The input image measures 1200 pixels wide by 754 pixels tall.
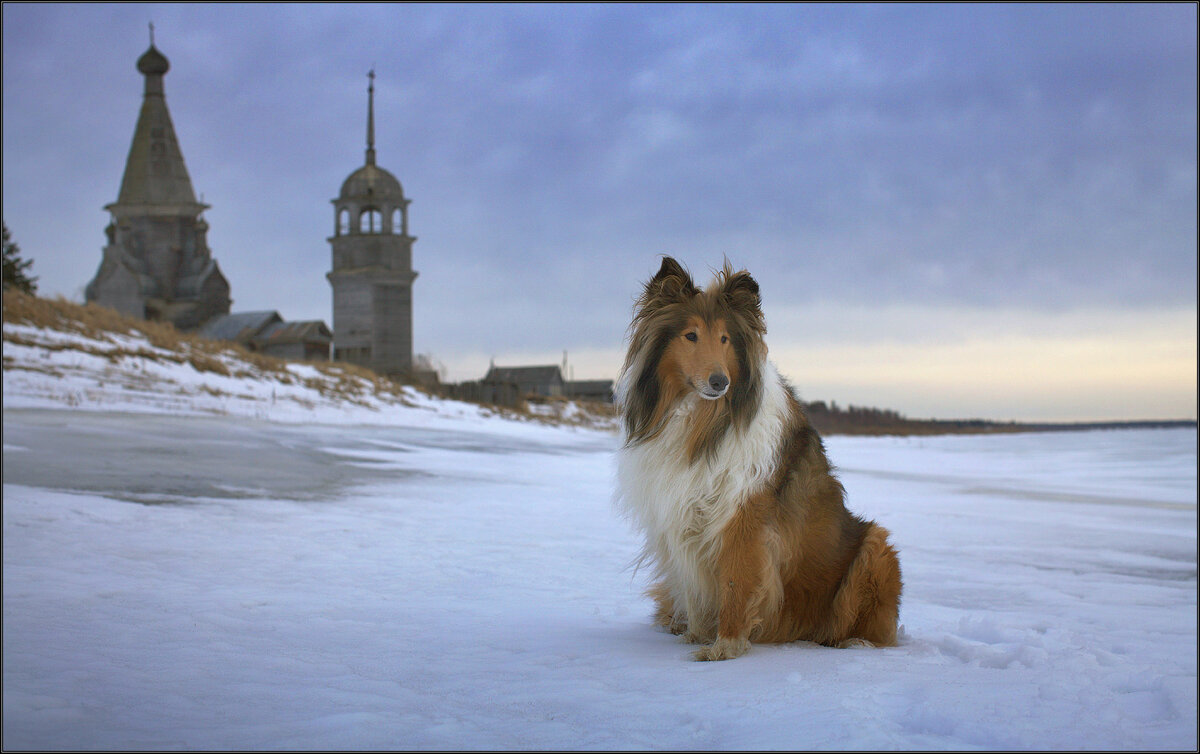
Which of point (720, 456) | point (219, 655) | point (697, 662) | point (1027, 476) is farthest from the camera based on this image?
point (1027, 476)

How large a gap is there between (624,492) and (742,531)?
0.71 metres

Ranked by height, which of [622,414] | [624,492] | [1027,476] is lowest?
[1027,476]

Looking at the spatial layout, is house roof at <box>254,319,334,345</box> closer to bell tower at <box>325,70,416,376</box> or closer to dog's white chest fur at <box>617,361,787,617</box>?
bell tower at <box>325,70,416,376</box>

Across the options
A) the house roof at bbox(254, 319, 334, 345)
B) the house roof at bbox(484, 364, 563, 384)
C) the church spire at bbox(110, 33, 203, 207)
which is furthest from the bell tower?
the house roof at bbox(484, 364, 563, 384)

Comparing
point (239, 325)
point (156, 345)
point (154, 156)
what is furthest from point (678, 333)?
point (154, 156)

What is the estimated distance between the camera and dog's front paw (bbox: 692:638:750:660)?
13.6ft

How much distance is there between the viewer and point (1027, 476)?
19.2 meters

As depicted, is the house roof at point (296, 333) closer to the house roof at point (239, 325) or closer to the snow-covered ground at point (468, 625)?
the house roof at point (239, 325)

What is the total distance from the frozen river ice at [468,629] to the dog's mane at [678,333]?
3.75 feet

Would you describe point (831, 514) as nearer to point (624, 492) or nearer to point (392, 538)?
point (624, 492)

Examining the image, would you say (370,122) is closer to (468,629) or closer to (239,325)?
(239,325)

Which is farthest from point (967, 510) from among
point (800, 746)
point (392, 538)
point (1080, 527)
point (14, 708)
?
point (14, 708)

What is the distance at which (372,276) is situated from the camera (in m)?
40.5

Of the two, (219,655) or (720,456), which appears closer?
(219,655)
